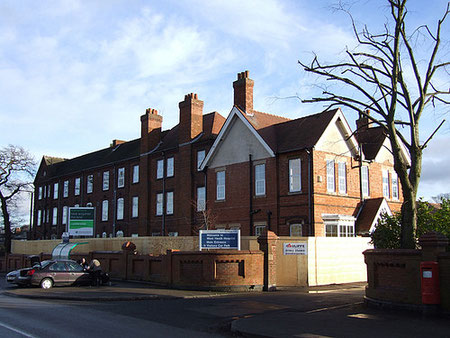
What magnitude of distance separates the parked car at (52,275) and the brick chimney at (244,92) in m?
15.8

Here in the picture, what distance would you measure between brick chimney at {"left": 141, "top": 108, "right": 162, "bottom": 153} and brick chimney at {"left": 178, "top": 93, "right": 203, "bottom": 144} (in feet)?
16.4

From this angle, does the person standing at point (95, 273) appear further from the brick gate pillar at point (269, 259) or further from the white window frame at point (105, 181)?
the white window frame at point (105, 181)

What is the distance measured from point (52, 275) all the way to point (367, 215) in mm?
18252

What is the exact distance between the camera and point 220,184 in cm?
3331

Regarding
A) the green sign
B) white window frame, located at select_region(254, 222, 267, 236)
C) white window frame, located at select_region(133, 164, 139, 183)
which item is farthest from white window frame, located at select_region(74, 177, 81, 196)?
white window frame, located at select_region(254, 222, 267, 236)

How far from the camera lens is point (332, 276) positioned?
2309 centimetres

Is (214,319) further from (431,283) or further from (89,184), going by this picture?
(89,184)

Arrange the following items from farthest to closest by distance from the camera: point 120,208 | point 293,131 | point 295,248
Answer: point 120,208, point 293,131, point 295,248

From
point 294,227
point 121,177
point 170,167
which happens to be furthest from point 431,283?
point 121,177

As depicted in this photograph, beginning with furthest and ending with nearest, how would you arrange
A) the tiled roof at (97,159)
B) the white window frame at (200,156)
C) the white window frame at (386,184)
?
the tiled roof at (97,159), the white window frame at (200,156), the white window frame at (386,184)

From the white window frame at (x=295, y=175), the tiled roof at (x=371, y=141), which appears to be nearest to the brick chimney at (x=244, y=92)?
the white window frame at (x=295, y=175)

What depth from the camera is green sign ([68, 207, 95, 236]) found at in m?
34.4

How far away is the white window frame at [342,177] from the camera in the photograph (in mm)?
29578

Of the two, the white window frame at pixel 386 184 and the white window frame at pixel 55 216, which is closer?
the white window frame at pixel 386 184
